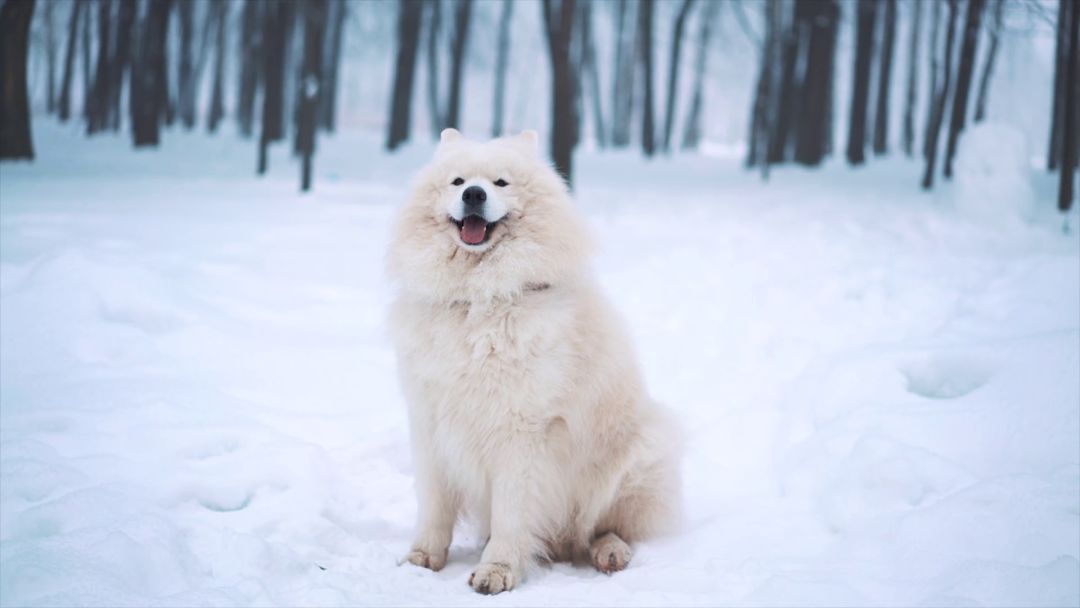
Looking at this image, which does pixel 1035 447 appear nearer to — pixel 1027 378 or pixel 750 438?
pixel 1027 378

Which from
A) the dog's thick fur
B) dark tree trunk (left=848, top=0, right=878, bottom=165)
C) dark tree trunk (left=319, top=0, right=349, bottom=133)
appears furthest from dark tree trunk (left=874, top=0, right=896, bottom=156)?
the dog's thick fur

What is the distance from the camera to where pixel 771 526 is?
3498 millimetres

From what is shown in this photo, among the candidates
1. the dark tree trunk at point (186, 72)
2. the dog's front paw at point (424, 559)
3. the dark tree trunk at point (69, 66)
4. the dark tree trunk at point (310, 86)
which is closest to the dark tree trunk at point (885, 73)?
the dark tree trunk at point (310, 86)

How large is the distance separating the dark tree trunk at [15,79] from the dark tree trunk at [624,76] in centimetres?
1799

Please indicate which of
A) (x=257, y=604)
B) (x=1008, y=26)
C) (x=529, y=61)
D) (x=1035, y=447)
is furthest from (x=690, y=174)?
(x=529, y=61)

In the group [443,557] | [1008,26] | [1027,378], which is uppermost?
[1008,26]

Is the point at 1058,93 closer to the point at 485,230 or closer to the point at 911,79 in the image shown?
the point at 911,79

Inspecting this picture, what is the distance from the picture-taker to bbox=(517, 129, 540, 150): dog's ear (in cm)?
361

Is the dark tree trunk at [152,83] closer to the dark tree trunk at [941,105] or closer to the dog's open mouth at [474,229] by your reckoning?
the dog's open mouth at [474,229]

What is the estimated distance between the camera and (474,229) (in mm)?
3266

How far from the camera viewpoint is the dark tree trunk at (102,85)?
1743 cm

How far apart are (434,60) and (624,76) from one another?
6.81 meters

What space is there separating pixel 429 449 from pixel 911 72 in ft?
76.5

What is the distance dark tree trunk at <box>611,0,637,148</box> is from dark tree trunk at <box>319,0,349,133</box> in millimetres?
8329
